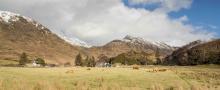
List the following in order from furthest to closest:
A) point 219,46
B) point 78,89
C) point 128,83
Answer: point 219,46
point 128,83
point 78,89

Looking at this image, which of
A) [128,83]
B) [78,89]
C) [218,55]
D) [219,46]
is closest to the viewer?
[78,89]

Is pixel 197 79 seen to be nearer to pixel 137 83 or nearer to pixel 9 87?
pixel 137 83

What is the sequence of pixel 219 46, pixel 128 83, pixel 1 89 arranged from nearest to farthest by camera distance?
pixel 1 89 < pixel 128 83 < pixel 219 46

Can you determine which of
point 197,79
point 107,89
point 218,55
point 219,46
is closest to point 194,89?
point 107,89

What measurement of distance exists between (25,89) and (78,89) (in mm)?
3731

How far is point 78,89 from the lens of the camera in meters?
26.1

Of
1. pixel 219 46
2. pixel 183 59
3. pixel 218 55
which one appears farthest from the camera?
pixel 183 59

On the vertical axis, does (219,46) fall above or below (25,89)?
above

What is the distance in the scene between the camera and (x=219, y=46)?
178625 millimetres

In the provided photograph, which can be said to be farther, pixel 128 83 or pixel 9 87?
pixel 128 83

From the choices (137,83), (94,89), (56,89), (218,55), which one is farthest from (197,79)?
(218,55)

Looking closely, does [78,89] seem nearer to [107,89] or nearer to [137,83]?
[107,89]

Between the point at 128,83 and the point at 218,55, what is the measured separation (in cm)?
13164

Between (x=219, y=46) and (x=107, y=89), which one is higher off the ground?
(x=219, y=46)
